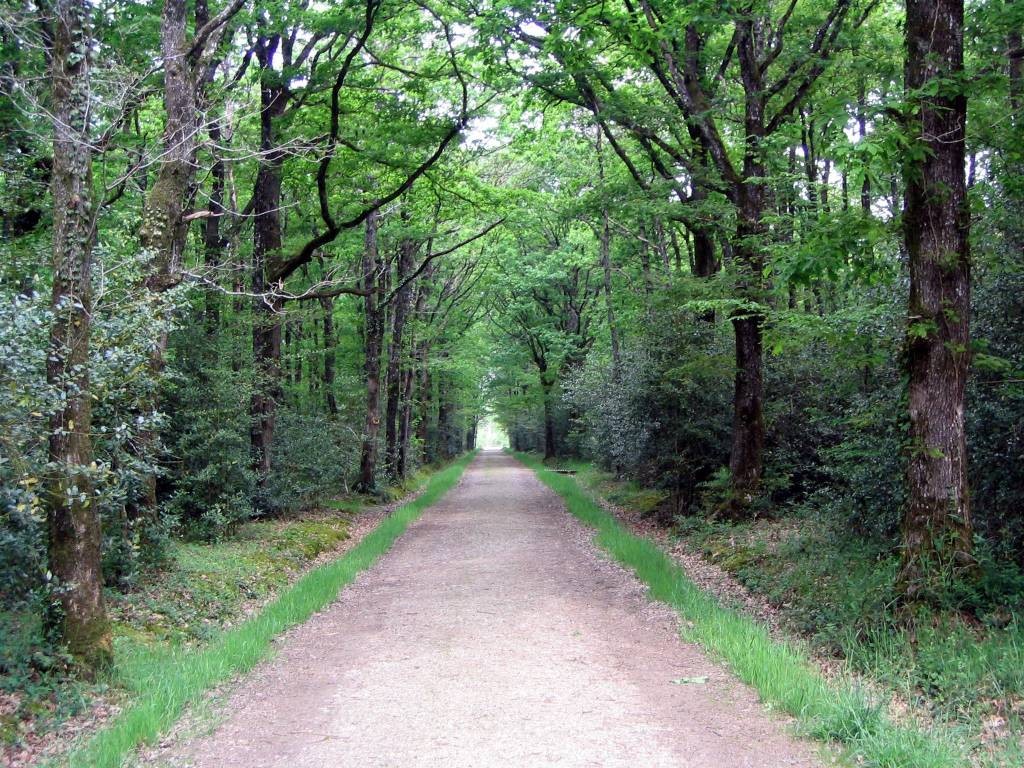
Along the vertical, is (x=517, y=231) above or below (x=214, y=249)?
above

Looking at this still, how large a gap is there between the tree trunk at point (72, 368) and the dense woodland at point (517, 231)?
24mm

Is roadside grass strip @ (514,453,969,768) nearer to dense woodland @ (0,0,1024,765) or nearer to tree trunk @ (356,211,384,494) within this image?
dense woodland @ (0,0,1024,765)

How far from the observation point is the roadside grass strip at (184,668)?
4703mm

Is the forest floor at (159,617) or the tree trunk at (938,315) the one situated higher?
the tree trunk at (938,315)

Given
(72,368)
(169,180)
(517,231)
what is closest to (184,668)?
(72,368)

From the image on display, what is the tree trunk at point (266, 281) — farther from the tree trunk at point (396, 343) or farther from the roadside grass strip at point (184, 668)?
the tree trunk at point (396, 343)

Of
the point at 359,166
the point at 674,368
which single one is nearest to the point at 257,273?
the point at 359,166

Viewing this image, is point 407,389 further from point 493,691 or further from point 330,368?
point 493,691

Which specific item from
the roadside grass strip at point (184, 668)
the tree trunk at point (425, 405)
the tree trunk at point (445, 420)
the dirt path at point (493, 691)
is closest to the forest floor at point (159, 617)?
the roadside grass strip at point (184, 668)

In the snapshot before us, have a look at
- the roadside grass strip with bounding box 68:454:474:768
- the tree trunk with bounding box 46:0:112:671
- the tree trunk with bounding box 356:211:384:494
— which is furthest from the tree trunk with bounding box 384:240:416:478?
the tree trunk with bounding box 46:0:112:671

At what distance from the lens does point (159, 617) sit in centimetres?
768

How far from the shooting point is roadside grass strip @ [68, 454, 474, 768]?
4.70 metres

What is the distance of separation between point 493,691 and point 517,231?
1807 cm

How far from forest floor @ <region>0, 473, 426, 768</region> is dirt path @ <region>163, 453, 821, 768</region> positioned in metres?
0.94
